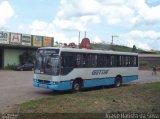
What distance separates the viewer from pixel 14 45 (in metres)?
63.1

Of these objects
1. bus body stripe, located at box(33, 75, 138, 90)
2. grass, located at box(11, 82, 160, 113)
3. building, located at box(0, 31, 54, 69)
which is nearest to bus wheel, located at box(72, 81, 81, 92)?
bus body stripe, located at box(33, 75, 138, 90)

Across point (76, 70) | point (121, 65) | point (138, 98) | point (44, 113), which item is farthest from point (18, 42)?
point (44, 113)

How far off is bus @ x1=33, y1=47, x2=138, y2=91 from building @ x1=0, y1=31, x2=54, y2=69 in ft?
118

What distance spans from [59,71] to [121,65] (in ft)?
25.0

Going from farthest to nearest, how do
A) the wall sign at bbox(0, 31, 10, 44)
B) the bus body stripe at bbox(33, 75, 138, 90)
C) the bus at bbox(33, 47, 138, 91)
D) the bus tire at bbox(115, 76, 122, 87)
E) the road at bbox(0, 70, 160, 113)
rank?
the wall sign at bbox(0, 31, 10, 44) → the bus tire at bbox(115, 76, 122, 87) → the bus at bbox(33, 47, 138, 91) → the bus body stripe at bbox(33, 75, 138, 90) → the road at bbox(0, 70, 160, 113)

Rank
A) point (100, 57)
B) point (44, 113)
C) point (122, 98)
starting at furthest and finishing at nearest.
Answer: point (100, 57) → point (122, 98) → point (44, 113)

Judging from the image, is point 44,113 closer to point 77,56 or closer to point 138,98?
point 138,98

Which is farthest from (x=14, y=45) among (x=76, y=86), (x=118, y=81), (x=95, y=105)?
(x=95, y=105)

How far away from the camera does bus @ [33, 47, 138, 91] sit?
71.2 ft

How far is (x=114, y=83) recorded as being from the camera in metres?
27.4

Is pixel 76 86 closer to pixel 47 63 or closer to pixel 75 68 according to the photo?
pixel 75 68

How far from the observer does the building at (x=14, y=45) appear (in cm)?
6116

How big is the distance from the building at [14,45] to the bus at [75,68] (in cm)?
3608

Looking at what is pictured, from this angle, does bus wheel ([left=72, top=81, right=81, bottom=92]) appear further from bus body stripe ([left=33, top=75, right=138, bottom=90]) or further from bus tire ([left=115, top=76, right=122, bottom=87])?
bus tire ([left=115, top=76, right=122, bottom=87])
